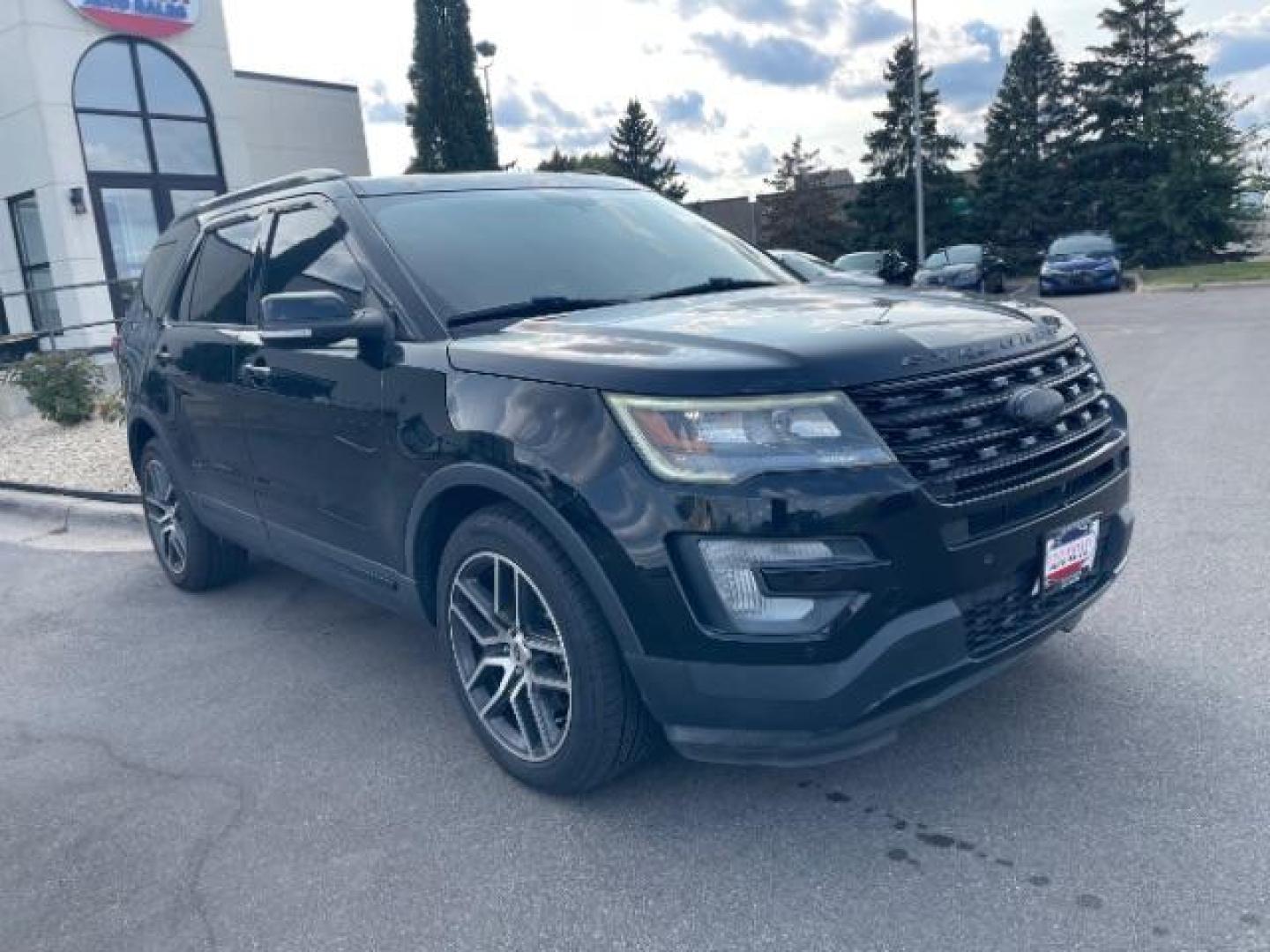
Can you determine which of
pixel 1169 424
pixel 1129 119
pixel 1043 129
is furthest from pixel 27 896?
pixel 1043 129

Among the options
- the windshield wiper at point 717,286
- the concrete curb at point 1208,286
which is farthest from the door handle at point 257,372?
the concrete curb at point 1208,286

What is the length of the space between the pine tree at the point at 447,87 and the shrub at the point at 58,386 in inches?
879

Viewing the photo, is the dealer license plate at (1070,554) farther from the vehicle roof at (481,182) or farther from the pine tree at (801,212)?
the pine tree at (801,212)

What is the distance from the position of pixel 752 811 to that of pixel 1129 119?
4144 centimetres

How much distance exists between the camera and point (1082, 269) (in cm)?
2403

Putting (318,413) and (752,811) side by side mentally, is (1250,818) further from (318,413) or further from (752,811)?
(318,413)

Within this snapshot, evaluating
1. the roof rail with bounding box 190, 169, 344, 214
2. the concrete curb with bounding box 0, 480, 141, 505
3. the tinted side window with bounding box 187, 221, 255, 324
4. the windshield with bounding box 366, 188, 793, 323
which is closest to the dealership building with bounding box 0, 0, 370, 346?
the concrete curb with bounding box 0, 480, 141, 505

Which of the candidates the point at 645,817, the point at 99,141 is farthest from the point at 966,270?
the point at 645,817

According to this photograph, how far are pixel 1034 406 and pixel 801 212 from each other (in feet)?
129

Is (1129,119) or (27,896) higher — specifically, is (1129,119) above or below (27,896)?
above

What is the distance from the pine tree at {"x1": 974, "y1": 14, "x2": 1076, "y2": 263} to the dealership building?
99.2ft

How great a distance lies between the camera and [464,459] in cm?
297

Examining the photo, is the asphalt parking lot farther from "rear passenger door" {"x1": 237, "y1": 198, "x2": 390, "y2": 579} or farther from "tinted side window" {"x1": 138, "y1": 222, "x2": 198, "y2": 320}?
→ "tinted side window" {"x1": 138, "y1": 222, "x2": 198, "y2": 320}

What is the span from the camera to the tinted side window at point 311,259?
11.7ft
